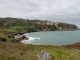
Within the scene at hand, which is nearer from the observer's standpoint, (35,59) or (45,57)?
(45,57)

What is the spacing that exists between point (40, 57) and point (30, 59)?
11.1m

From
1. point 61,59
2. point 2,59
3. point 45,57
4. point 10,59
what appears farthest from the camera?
point 61,59

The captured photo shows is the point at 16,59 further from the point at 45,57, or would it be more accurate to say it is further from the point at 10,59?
the point at 45,57

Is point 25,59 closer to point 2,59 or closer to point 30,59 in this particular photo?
point 30,59

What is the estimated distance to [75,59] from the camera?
21.0 meters

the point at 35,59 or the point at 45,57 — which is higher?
the point at 45,57

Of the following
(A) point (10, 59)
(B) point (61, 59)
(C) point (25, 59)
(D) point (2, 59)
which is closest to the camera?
(D) point (2, 59)

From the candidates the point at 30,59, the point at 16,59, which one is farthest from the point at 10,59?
the point at 30,59

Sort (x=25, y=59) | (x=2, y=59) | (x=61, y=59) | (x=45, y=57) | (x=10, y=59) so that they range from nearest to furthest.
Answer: (x=45, y=57) < (x=2, y=59) < (x=10, y=59) < (x=25, y=59) < (x=61, y=59)

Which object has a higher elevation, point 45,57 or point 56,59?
point 45,57

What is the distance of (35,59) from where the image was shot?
2016 centimetres

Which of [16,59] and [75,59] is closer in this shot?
[16,59]

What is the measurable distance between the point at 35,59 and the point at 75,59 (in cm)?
388

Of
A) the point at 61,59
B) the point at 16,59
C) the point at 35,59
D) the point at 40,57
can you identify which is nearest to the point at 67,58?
the point at 61,59
